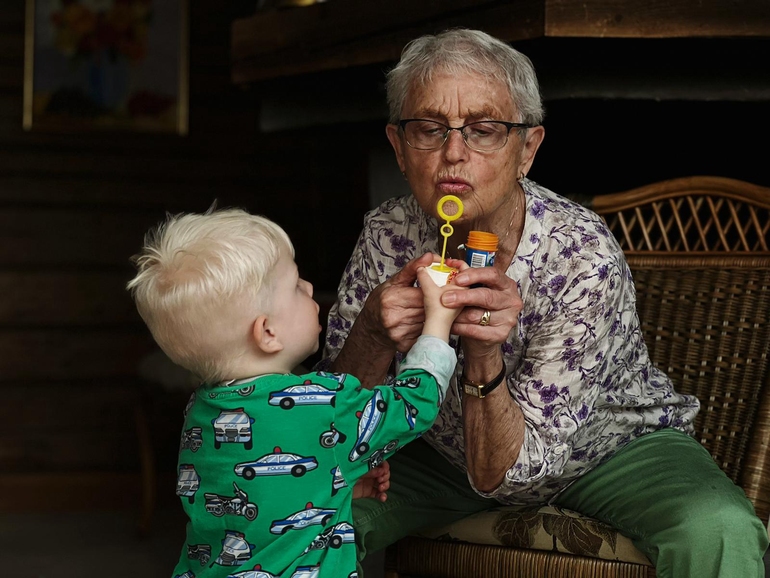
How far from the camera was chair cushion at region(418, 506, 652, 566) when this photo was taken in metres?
1.68

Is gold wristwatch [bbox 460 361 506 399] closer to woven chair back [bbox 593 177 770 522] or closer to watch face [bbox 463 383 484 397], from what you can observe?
watch face [bbox 463 383 484 397]

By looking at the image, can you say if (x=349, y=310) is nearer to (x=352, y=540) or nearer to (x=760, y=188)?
(x=352, y=540)

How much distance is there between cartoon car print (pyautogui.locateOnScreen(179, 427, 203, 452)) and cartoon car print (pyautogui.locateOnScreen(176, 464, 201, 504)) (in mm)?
30

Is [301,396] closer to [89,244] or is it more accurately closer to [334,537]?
[334,537]

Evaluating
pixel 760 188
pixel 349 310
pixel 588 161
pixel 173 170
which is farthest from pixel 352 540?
pixel 173 170

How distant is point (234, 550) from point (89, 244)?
2852 mm

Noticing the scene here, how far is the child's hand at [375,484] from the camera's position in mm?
1771

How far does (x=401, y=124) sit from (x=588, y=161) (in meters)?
1.25

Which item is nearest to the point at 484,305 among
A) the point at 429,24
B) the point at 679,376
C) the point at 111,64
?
the point at 679,376

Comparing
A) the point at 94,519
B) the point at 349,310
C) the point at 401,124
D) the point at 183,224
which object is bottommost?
the point at 94,519

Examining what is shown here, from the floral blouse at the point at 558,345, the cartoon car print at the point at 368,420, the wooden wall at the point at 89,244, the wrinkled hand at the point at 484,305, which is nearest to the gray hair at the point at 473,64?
the floral blouse at the point at 558,345

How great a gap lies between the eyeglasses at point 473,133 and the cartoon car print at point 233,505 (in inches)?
26.3

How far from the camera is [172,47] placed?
4121 millimetres

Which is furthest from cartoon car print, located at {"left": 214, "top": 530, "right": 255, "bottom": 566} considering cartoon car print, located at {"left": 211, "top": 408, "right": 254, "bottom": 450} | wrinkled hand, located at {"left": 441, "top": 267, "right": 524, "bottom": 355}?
wrinkled hand, located at {"left": 441, "top": 267, "right": 524, "bottom": 355}
